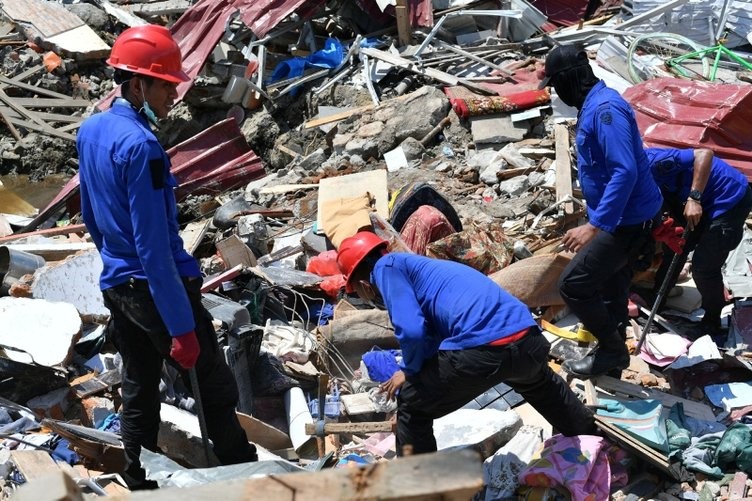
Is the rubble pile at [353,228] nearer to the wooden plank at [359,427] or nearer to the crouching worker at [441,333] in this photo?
the wooden plank at [359,427]

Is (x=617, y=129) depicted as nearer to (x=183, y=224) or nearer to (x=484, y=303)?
(x=484, y=303)

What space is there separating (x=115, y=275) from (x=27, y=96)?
9651 mm

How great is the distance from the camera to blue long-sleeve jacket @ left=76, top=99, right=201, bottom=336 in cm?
362

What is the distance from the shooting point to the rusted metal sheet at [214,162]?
9.96 metres

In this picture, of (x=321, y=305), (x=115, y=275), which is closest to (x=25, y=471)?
(x=115, y=275)

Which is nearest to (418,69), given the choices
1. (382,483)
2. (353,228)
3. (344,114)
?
(344,114)

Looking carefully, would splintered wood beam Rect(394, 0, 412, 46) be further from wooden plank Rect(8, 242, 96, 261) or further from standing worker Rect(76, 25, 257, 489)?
standing worker Rect(76, 25, 257, 489)

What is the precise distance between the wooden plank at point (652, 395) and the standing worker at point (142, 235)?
226cm

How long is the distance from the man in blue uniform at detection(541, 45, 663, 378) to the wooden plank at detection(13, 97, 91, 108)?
29.3 feet

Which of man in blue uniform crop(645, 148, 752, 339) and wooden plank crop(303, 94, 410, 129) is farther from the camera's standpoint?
wooden plank crop(303, 94, 410, 129)

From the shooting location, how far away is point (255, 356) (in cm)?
553

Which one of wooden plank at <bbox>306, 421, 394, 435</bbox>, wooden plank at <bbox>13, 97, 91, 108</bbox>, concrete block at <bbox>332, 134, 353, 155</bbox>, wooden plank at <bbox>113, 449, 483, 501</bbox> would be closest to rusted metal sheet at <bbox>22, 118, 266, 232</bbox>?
concrete block at <bbox>332, 134, 353, 155</bbox>

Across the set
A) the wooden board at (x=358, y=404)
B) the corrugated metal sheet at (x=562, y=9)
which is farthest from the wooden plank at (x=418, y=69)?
the wooden board at (x=358, y=404)

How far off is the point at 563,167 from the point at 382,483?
6.04 metres
